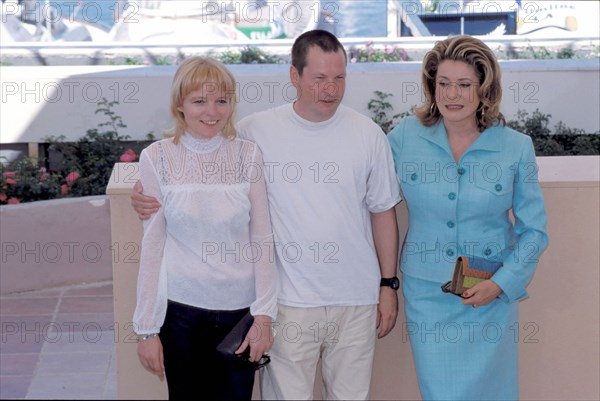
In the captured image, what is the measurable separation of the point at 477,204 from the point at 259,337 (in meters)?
0.85

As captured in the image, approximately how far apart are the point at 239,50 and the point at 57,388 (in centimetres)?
492

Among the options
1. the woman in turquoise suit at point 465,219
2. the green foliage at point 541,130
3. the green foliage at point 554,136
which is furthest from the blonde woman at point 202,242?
the green foliage at point 554,136

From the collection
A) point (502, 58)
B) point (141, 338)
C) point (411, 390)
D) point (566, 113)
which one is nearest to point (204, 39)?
point (502, 58)

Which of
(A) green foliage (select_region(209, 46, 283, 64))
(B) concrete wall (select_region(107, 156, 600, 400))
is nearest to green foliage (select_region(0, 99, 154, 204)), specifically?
(A) green foliage (select_region(209, 46, 283, 64))

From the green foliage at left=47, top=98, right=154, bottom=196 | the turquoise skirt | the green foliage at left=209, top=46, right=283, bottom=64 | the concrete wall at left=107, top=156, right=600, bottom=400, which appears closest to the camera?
the turquoise skirt

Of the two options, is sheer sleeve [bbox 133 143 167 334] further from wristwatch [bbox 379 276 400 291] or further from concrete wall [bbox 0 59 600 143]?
concrete wall [bbox 0 59 600 143]

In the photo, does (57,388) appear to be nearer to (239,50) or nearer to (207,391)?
(207,391)

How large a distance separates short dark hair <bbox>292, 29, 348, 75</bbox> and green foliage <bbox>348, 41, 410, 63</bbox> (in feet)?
18.6

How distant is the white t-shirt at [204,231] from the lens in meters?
3.00

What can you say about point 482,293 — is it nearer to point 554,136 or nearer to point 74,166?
point 74,166

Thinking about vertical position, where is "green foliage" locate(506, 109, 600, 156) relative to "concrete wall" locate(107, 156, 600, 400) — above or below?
above

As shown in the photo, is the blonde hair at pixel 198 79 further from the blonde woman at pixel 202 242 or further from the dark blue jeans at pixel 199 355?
the dark blue jeans at pixel 199 355

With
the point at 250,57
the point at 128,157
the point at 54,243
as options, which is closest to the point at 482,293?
the point at 54,243

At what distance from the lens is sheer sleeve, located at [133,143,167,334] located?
304cm
